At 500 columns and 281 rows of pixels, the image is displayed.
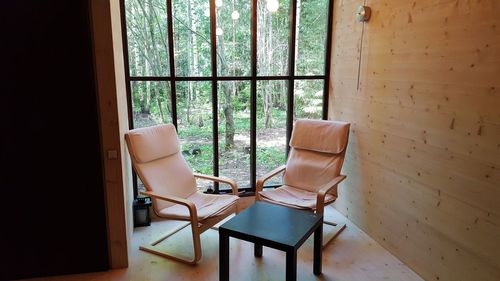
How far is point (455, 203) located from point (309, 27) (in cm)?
213

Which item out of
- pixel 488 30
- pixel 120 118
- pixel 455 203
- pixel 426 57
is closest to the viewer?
pixel 488 30

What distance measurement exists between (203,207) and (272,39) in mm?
1752

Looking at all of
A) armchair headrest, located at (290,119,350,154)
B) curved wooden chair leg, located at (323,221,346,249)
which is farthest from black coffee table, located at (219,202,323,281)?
armchair headrest, located at (290,119,350,154)

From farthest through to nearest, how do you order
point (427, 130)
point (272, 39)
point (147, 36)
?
point (272, 39), point (147, 36), point (427, 130)

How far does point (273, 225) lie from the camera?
2271 millimetres

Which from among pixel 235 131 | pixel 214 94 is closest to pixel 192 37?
pixel 214 94

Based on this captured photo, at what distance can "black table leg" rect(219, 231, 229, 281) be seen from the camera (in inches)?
88.0

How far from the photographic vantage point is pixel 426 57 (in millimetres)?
2305

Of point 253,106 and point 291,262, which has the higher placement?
point 253,106

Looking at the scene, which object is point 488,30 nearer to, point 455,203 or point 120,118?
point 455,203

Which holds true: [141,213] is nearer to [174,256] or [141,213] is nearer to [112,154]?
[174,256]

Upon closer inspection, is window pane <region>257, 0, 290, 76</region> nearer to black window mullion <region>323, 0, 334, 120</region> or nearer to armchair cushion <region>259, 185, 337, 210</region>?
black window mullion <region>323, 0, 334, 120</region>

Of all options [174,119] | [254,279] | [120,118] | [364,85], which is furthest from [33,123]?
[364,85]

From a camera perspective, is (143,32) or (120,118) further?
(143,32)
